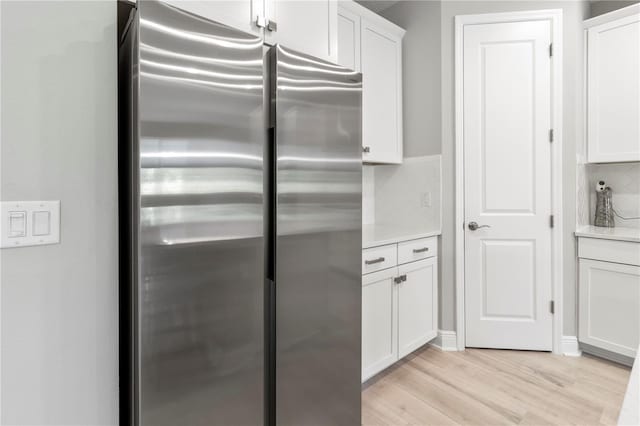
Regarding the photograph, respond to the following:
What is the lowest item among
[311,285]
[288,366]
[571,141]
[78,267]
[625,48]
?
[288,366]

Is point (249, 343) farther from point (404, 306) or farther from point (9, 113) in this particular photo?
point (404, 306)

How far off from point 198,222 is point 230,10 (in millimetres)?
780

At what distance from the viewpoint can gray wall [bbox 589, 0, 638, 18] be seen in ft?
8.82

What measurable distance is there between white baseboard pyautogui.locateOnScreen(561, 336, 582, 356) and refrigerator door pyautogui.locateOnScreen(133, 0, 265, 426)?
236 centimetres

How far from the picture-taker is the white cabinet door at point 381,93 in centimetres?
250

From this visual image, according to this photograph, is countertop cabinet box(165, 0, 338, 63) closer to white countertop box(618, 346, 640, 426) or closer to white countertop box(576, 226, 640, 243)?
white countertop box(618, 346, 640, 426)

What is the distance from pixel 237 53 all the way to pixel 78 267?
0.81 metres

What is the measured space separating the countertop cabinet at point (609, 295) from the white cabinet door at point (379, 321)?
→ 1.41 metres

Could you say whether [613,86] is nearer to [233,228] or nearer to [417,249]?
[417,249]

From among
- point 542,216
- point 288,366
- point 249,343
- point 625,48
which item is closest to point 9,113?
point 249,343

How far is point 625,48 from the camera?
2420mm

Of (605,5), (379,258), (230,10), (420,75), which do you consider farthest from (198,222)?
(605,5)

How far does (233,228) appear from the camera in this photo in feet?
3.59

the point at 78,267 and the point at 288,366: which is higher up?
the point at 78,267
